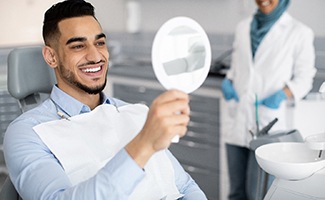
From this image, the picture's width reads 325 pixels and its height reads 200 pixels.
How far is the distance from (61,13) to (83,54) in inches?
6.6

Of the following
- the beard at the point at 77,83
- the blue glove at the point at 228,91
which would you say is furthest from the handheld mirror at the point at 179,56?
the blue glove at the point at 228,91

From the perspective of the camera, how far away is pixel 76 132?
60.7 inches

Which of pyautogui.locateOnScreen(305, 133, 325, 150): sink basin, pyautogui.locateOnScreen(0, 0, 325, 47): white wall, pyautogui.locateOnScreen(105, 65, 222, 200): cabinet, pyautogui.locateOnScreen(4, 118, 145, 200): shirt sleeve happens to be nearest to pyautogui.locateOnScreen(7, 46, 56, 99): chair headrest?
pyautogui.locateOnScreen(4, 118, 145, 200): shirt sleeve

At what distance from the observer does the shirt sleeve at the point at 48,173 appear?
1.09 meters

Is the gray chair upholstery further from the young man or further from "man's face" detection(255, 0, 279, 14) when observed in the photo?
"man's face" detection(255, 0, 279, 14)

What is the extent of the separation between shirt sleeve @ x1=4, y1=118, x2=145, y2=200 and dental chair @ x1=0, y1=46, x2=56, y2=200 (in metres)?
0.25

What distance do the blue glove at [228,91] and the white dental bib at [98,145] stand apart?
134 cm

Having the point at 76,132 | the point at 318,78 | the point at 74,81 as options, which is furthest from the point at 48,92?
the point at 318,78

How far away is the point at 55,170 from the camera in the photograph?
135 cm

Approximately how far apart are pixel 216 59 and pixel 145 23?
958 millimetres

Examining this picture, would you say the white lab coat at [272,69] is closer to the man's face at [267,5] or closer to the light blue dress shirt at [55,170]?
the man's face at [267,5]

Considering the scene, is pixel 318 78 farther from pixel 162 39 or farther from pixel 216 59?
pixel 162 39

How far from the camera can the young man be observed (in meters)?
1.36

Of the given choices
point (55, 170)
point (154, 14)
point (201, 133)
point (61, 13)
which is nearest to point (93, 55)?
point (61, 13)
